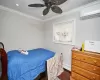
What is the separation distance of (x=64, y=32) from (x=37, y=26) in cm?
159

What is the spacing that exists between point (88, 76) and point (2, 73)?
2092 millimetres

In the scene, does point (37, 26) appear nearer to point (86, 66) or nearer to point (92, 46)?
point (92, 46)

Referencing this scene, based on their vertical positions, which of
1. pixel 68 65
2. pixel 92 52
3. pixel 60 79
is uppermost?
pixel 92 52

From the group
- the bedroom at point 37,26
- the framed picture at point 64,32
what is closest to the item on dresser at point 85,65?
the bedroom at point 37,26

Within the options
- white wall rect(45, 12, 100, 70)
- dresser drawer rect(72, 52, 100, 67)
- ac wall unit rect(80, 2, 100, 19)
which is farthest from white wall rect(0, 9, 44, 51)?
ac wall unit rect(80, 2, 100, 19)

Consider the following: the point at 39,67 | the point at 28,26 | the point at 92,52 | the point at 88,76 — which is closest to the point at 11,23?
the point at 28,26

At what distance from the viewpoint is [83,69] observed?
1.86 metres

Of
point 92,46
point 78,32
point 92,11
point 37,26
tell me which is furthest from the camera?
point 37,26

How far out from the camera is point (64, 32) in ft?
10.0

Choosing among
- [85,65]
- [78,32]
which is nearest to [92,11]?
[78,32]

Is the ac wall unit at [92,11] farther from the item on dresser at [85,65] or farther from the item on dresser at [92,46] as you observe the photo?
the item on dresser at [85,65]

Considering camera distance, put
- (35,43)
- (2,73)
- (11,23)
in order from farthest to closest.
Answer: (35,43) < (11,23) < (2,73)

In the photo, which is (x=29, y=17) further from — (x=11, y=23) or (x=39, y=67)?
(x=39, y=67)

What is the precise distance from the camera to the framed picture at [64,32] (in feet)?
8.96
